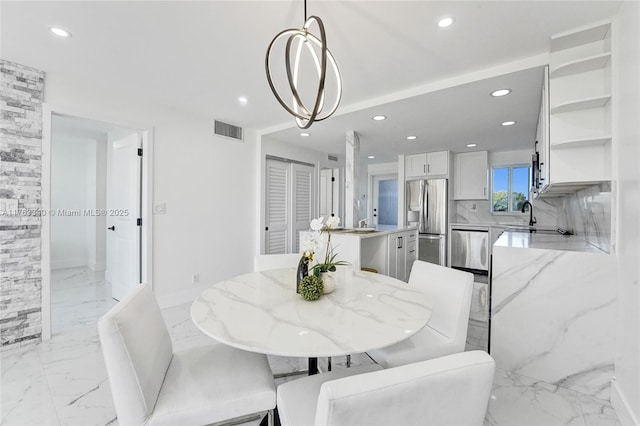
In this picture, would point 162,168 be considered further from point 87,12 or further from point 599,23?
point 599,23

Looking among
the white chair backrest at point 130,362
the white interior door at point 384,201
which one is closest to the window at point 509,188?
the white interior door at point 384,201

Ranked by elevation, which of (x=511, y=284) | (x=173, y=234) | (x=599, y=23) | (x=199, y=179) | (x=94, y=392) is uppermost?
(x=599, y=23)

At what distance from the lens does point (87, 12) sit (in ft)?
5.72

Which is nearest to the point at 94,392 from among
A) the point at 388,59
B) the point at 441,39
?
the point at 388,59

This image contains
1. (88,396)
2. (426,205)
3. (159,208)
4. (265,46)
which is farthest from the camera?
(426,205)

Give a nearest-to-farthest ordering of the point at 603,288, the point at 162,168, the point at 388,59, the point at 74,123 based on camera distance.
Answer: the point at 603,288
the point at 388,59
the point at 162,168
the point at 74,123

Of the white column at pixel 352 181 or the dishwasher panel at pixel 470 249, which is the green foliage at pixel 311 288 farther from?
the dishwasher panel at pixel 470 249

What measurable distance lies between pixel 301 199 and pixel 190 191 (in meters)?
1.95

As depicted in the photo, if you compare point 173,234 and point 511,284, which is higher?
point 173,234

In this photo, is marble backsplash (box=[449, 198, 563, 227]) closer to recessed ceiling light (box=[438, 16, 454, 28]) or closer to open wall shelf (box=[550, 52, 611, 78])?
open wall shelf (box=[550, 52, 611, 78])

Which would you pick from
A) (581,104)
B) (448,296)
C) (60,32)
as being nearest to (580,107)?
(581,104)

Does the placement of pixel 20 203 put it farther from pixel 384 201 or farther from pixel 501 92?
pixel 384 201

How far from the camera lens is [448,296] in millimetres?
1632

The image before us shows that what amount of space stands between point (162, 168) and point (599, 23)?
3841 mm
